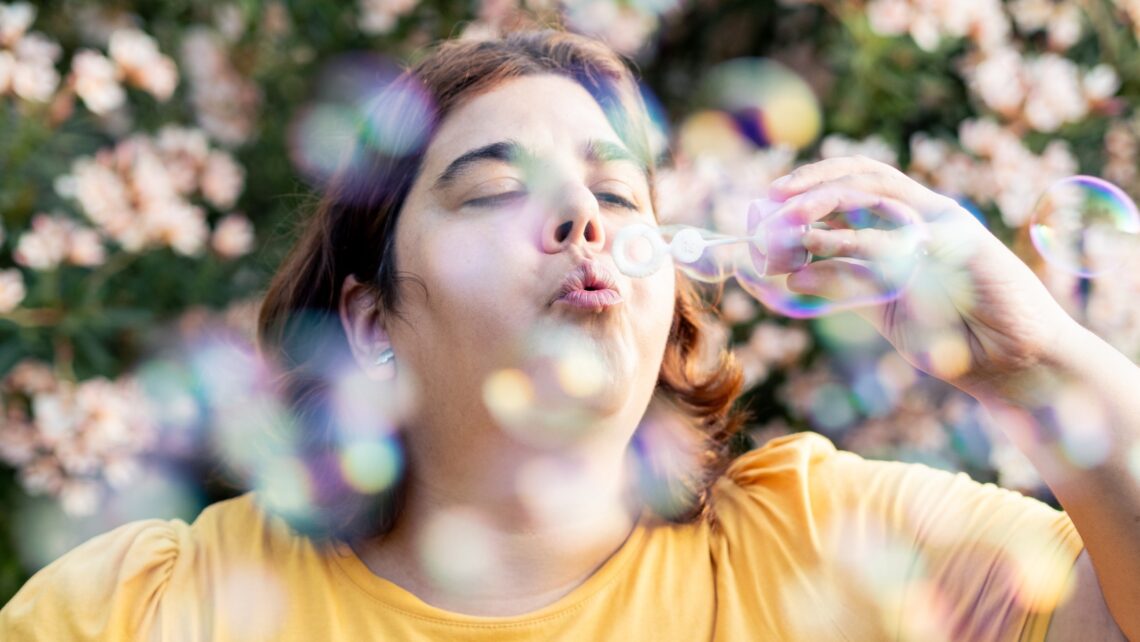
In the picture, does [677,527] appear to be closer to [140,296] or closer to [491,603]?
[491,603]

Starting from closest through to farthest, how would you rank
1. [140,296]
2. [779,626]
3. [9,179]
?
1. [779,626]
2. [9,179]
3. [140,296]

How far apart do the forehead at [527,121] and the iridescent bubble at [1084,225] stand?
71cm

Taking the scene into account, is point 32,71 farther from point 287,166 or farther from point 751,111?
point 751,111

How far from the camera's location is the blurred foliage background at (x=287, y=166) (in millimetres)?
2455

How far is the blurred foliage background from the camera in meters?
2.46

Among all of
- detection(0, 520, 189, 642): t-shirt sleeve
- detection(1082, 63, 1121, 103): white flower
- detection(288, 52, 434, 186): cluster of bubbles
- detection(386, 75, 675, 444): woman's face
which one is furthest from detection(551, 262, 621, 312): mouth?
detection(1082, 63, 1121, 103): white flower

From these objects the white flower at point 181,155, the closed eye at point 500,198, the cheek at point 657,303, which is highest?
the closed eye at point 500,198

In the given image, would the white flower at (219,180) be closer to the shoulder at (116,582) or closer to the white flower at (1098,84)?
the shoulder at (116,582)

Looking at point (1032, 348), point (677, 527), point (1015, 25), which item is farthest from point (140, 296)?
point (1015, 25)

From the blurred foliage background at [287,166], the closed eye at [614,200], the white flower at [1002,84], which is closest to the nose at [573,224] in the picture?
the closed eye at [614,200]

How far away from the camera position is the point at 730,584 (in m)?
1.64

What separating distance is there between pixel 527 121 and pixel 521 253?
0.86 feet

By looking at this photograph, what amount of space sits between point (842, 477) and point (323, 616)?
82 centimetres

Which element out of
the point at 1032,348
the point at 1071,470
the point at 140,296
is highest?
the point at 1032,348
